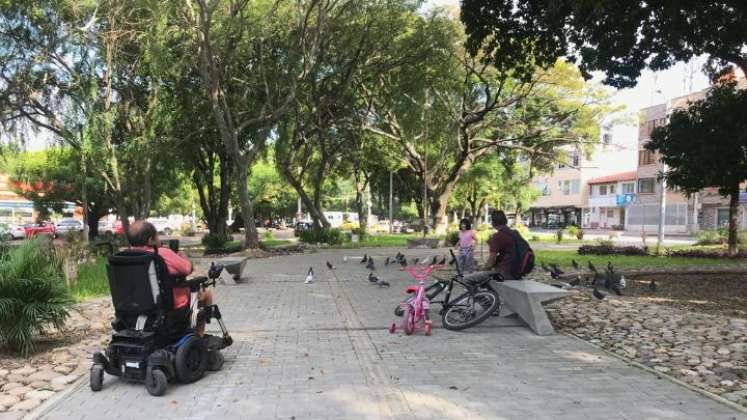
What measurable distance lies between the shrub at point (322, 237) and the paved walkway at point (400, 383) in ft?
65.3

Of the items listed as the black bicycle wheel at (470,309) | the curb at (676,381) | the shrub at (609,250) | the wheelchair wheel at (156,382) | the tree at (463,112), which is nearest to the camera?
the curb at (676,381)

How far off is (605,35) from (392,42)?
1246cm

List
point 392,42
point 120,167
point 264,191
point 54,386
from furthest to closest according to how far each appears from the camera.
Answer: point 264,191
point 120,167
point 392,42
point 54,386

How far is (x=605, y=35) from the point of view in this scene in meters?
11.0

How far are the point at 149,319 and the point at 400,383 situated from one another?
231 centimetres

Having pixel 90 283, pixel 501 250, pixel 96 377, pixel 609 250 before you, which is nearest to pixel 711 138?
pixel 501 250

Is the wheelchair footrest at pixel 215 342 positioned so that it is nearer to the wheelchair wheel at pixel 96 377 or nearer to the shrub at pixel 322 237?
the wheelchair wheel at pixel 96 377

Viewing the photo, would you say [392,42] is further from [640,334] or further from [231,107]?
[640,334]

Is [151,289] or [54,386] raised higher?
[151,289]

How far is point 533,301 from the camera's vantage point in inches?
299

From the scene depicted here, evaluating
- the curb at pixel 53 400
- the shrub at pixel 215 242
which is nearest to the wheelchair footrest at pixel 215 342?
the curb at pixel 53 400

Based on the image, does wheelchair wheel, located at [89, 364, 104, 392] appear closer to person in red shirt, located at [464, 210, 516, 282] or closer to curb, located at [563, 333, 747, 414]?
person in red shirt, located at [464, 210, 516, 282]

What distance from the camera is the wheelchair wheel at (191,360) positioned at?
5113mm

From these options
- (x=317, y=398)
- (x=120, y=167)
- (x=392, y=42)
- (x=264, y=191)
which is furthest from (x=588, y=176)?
(x=317, y=398)
